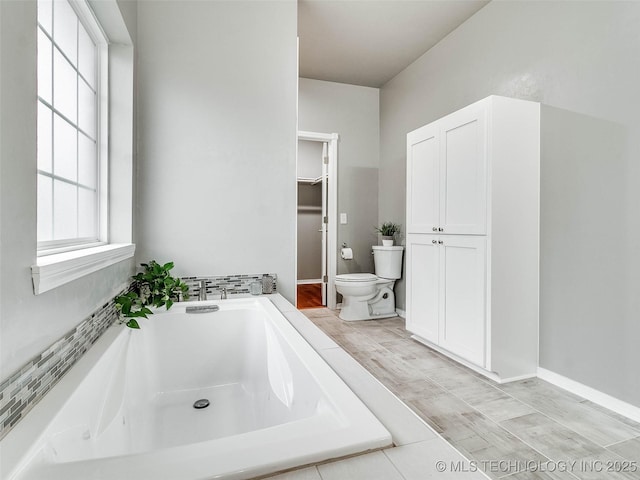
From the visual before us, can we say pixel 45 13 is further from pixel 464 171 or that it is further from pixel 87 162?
pixel 464 171

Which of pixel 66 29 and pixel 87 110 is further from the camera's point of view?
pixel 87 110

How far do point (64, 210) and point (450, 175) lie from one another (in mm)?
2228

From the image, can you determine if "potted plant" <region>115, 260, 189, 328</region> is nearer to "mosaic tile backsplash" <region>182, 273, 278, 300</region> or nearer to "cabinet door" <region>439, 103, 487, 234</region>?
"mosaic tile backsplash" <region>182, 273, 278, 300</region>

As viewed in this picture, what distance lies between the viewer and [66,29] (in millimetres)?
1397

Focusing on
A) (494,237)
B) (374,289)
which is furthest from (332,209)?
(494,237)

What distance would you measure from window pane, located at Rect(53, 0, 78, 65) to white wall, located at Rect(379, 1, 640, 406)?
2.53m

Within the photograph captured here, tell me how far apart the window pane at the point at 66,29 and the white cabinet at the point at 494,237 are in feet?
7.07

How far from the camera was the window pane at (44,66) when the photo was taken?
114 centimetres

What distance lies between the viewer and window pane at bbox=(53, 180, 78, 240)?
1292 mm

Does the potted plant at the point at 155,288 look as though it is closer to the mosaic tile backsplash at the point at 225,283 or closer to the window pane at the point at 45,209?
the mosaic tile backsplash at the point at 225,283

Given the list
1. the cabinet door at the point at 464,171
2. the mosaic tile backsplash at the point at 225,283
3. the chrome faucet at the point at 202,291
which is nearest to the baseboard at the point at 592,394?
the cabinet door at the point at 464,171

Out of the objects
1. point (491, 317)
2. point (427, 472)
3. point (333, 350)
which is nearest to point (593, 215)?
point (491, 317)

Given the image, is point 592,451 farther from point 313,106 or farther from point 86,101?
point 313,106

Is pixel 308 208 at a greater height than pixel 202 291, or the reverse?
pixel 308 208
